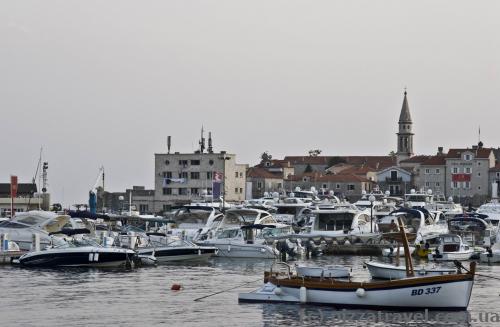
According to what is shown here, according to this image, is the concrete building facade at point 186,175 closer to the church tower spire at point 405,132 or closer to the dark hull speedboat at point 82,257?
the church tower spire at point 405,132

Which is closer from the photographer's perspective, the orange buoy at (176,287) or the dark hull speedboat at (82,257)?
the orange buoy at (176,287)

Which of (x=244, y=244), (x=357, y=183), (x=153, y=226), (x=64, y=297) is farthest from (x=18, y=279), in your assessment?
(x=357, y=183)

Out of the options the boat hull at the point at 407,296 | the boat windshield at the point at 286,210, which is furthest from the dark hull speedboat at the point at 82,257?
the boat windshield at the point at 286,210

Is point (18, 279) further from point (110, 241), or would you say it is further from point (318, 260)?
point (318, 260)

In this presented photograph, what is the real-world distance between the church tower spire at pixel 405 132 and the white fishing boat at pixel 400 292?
148646mm

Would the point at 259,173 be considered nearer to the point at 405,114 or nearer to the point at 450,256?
the point at 405,114

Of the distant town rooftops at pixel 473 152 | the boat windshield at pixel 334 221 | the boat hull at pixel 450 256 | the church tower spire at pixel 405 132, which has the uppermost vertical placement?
the church tower spire at pixel 405 132

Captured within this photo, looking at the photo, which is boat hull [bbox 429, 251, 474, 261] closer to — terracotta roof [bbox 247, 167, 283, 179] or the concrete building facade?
the concrete building facade

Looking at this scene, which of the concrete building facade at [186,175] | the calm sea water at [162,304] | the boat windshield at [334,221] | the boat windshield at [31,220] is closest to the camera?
the calm sea water at [162,304]

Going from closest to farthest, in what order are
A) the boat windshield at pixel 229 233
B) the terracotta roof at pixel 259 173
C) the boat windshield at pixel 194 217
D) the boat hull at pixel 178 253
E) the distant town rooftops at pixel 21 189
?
the boat hull at pixel 178 253, the boat windshield at pixel 229 233, the boat windshield at pixel 194 217, the distant town rooftops at pixel 21 189, the terracotta roof at pixel 259 173

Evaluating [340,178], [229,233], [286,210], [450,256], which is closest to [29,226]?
[229,233]

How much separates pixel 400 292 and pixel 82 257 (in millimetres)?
22572

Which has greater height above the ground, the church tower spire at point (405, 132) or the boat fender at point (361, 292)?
the church tower spire at point (405, 132)

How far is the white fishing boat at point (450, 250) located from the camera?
208 ft
